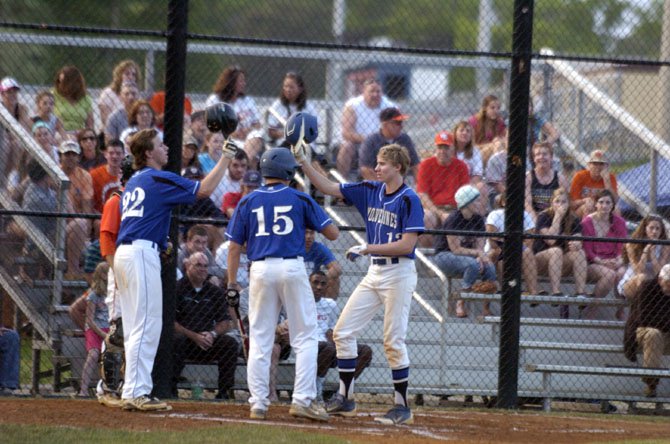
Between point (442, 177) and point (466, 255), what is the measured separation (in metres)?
1.08

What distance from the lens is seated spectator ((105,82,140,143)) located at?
11.0 metres

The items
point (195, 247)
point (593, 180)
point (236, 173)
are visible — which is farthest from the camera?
point (593, 180)

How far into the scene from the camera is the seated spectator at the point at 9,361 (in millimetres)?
9414

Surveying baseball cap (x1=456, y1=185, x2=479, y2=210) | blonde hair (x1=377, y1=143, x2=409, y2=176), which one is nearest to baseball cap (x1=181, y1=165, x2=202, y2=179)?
baseball cap (x1=456, y1=185, x2=479, y2=210)

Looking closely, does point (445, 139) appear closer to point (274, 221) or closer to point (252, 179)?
point (252, 179)

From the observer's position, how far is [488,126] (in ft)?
39.9

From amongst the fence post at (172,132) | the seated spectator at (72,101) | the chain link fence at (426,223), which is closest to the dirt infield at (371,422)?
the fence post at (172,132)

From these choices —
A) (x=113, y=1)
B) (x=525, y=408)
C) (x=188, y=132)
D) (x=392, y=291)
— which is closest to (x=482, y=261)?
(x=525, y=408)

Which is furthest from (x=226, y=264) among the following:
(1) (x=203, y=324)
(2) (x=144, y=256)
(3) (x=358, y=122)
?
(3) (x=358, y=122)

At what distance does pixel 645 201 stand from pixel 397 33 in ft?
75.2

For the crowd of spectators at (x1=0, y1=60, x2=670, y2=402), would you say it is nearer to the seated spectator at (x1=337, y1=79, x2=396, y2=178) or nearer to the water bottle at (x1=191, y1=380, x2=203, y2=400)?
the seated spectator at (x1=337, y1=79, x2=396, y2=178)

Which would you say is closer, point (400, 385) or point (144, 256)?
point (144, 256)

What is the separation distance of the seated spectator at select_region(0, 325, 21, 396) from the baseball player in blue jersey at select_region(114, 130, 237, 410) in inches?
64.4

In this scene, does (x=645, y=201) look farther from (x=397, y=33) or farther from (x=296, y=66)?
(x=397, y=33)
